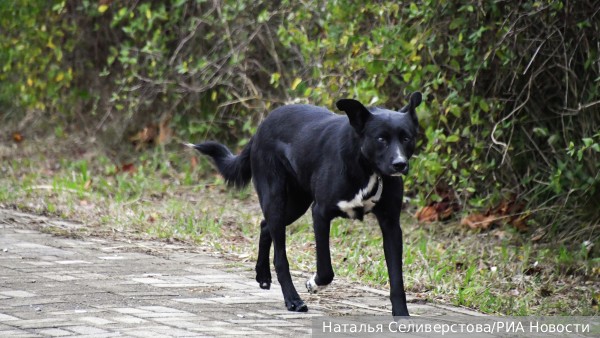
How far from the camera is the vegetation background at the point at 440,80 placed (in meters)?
7.62

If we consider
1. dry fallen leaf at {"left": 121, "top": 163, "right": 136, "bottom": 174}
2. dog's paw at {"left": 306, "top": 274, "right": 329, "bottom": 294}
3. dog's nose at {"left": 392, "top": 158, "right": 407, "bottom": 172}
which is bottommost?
dry fallen leaf at {"left": 121, "top": 163, "right": 136, "bottom": 174}

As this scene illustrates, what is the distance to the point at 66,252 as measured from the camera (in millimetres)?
6953

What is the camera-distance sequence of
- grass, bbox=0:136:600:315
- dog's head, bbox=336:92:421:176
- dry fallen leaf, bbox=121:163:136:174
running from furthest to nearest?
1. dry fallen leaf, bbox=121:163:136:174
2. grass, bbox=0:136:600:315
3. dog's head, bbox=336:92:421:176

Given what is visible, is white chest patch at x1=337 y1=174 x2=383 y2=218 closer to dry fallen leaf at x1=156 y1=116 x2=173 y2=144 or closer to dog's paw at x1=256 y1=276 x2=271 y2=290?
dog's paw at x1=256 y1=276 x2=271 y2=290

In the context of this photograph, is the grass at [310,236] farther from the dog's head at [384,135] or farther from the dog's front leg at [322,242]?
the dog's head at [384,135]

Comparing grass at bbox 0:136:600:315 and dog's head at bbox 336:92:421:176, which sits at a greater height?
dog's head at bbox 336:92:421:176

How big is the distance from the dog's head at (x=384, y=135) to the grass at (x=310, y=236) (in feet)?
4.16

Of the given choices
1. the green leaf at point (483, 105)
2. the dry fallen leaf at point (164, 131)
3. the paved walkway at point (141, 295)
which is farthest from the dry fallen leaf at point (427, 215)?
the dry fallen leaf at point (164, 131)

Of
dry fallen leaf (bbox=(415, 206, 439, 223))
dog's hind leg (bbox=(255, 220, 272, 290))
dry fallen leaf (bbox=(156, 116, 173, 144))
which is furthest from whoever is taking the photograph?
dry fallen leaf (bbox=(156, 116, 173, 144))

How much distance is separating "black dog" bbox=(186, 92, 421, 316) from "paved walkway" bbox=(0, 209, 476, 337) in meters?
0.27

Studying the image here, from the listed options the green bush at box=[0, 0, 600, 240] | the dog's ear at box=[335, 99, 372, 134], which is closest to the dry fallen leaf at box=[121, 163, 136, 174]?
the green bush at box=[0, 0, 600, 240]

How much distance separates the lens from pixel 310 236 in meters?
7.95

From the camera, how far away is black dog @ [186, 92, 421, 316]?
16.3ft

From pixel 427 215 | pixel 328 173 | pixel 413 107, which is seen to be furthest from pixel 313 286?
pixel 427 215
